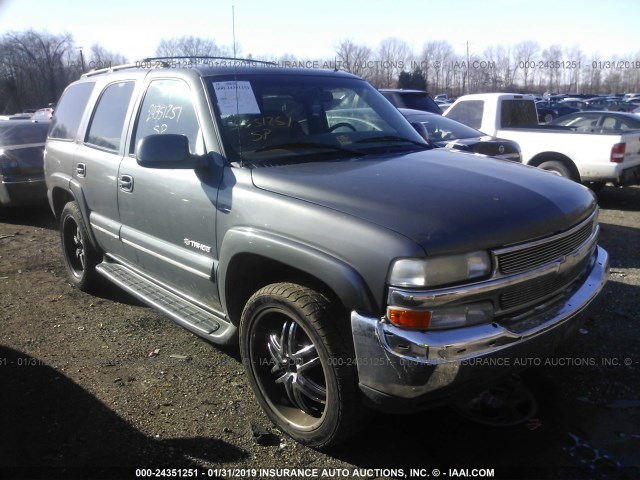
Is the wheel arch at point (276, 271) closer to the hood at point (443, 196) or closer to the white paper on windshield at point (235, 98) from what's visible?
the hood at point (443, 196)

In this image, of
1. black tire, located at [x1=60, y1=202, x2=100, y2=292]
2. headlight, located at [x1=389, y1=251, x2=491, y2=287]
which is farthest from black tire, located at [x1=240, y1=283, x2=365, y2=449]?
black tire, located at [x1=60, y1=202, x2=100, y2=292]

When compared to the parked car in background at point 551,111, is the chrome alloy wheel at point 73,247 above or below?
below

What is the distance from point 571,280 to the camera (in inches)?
117

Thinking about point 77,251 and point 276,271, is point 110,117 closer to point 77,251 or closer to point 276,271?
point 77,251

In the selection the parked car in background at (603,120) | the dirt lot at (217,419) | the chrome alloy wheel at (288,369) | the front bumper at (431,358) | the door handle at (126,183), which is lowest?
the dirt lot at (217,419)

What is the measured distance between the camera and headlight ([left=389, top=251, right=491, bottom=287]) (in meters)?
2.31

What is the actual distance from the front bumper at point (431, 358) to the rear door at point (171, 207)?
4.17ft

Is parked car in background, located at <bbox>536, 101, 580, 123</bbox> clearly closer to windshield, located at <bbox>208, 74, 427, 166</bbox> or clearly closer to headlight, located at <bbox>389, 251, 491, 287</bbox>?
windshield, located at <bbox>208, 74, 427, 166</bbox>

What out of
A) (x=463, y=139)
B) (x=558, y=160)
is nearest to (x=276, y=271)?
(x=463, y=139)

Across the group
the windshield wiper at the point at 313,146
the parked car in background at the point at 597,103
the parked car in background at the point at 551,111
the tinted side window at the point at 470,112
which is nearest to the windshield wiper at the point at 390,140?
the windshield wiper at the point at 313,146

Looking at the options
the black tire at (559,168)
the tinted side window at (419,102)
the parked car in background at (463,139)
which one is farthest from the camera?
the tinted side window at (419,102)

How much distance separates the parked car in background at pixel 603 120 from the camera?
11.0m

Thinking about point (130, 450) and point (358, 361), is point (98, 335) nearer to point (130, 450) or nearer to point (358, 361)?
point (130, 450)

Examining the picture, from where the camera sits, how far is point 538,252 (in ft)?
8.63
